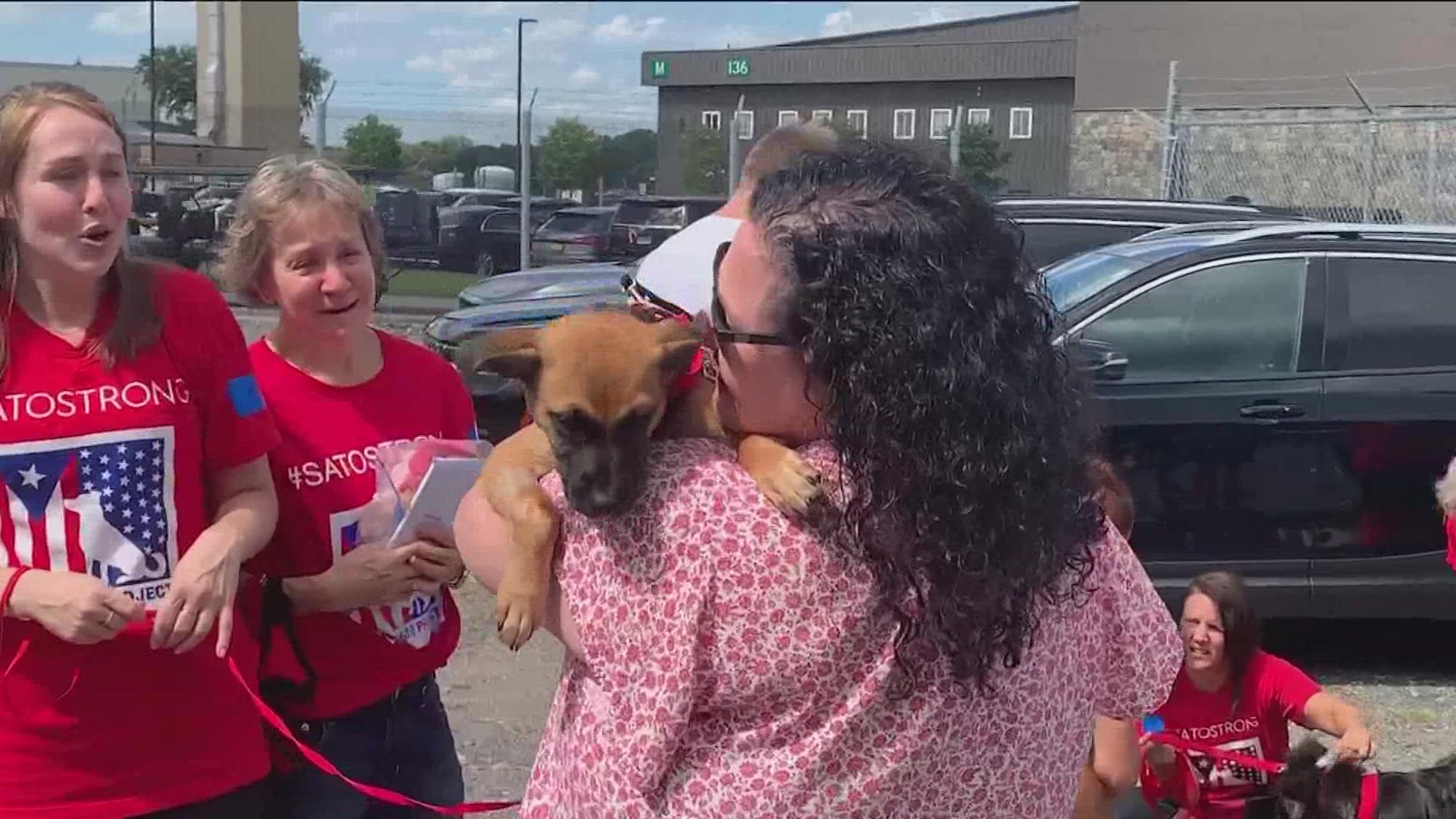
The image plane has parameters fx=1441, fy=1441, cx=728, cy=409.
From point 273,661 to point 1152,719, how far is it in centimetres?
220

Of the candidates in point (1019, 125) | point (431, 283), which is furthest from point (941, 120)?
point (431, 283)

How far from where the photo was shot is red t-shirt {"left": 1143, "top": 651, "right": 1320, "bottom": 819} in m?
3.58

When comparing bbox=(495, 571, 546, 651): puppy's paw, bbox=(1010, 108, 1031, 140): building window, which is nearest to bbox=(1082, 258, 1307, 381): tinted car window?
bbox=(495, 571, 546, 651): puppy's paw

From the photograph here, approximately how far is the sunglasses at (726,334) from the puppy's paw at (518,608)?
1.41 ft

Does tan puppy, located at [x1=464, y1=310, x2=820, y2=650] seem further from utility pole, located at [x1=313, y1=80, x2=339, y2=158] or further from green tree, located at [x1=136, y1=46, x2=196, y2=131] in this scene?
green tree, located at [x1=136, y1=46, x2=196, y2=131]

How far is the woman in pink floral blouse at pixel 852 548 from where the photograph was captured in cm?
162

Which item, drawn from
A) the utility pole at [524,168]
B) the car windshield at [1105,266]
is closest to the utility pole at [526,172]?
the utility pole at [524,168]

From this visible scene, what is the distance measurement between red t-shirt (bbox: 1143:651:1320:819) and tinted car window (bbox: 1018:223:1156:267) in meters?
4.37

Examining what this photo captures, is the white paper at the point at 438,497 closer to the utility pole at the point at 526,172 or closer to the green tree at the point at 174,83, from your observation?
the utility pole at the point at 526,172

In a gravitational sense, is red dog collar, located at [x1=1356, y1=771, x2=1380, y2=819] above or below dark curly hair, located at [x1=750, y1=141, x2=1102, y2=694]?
below

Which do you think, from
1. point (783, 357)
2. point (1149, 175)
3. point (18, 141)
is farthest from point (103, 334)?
point (1149, 175)

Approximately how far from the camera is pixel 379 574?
256 cm

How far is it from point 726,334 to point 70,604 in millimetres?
1083

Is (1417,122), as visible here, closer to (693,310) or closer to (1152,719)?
(1152,719)
